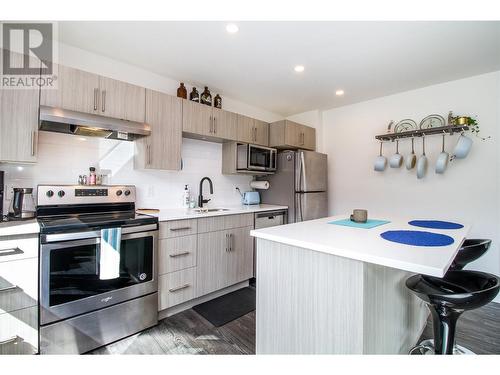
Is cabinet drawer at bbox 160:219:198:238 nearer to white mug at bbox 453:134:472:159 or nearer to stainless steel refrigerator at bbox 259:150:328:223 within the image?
stainless steel refrigerator at bbox 259:150:328:223

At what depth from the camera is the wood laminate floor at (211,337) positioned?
1.75 m

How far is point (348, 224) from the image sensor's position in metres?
1.75

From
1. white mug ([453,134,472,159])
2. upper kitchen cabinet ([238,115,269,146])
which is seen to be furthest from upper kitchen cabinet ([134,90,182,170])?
white mug ([453,134,472,159])

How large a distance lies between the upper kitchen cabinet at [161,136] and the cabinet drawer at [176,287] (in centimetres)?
105

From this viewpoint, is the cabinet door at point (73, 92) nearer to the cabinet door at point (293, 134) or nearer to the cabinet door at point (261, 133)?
the cabinet door at point (261, 133)

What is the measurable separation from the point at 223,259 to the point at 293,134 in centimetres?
200

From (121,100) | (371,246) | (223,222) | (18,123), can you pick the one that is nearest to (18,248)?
(18,123)

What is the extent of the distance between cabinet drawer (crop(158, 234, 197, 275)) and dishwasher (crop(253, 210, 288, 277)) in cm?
85

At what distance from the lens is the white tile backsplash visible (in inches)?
79.0

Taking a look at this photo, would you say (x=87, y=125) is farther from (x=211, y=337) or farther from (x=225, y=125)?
(x=211, y=337)

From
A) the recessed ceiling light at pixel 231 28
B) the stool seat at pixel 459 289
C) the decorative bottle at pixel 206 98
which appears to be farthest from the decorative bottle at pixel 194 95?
the stool seat at pixel 459 289

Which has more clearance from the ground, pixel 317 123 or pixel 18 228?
pixel 317 123

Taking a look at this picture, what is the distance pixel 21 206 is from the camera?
1.83 meters
